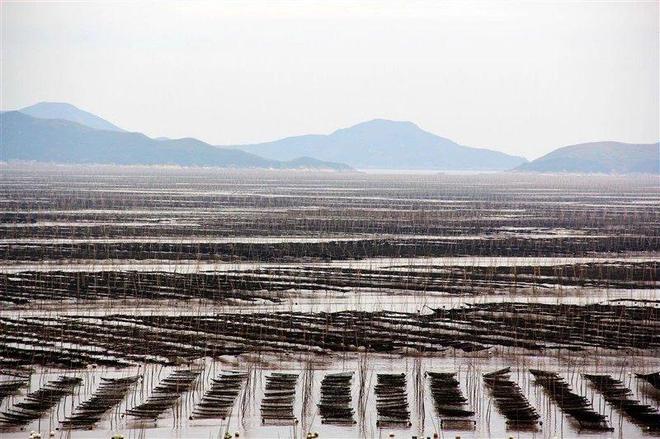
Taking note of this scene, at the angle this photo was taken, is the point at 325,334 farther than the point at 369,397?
Yes

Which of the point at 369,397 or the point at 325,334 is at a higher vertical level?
the point at 325,334

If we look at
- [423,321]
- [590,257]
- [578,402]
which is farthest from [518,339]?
[590,257]

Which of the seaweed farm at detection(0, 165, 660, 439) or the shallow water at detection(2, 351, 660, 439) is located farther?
the seaweed farm at detection(0, 165, 660, 439)

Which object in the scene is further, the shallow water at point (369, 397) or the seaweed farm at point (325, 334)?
the seaweed farm at point (325, 334)

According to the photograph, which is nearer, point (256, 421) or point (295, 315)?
point (256, 421)

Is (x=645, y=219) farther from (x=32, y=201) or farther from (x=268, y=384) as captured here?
(x=268, y=384)

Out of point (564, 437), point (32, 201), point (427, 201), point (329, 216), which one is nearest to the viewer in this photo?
point (564, 437)

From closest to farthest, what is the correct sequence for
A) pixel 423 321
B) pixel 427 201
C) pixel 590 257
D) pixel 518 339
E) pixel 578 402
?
pixel 578 402
pixel 518 339
pixel 423 321
pixel 590 257
pixel 427 201

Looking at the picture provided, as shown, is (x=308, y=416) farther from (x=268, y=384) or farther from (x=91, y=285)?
(x=91, y=285)
